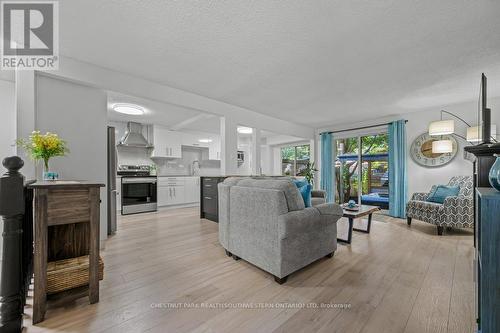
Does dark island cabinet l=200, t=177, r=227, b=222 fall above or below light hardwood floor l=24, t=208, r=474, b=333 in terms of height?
above

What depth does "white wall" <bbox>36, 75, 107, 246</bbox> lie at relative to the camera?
2453mm

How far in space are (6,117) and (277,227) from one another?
3.99m

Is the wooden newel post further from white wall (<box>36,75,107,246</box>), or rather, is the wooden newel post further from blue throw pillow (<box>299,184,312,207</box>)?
blue throw pillow (<box>299,184,312,207</box>)

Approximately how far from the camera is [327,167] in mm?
6059

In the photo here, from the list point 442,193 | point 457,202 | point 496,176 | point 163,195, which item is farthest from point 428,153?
point 163,195

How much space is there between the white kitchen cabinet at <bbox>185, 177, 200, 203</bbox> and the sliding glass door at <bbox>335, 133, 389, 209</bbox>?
4.32 meters

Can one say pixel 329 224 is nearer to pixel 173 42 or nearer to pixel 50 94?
pixel 173 42

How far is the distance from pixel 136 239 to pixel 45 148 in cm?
177

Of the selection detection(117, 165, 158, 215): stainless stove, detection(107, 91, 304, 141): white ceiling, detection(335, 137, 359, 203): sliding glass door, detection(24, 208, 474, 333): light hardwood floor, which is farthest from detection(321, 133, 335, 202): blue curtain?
detection(117, 165, 158, 215): stainless stove

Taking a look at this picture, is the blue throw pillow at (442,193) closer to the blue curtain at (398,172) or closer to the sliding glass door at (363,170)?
the blue curtain at (398,172)

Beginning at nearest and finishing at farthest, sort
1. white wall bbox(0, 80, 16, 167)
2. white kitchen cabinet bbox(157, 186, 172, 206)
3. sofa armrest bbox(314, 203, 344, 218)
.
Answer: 1. sofa armrest bbox(314, 203, 344, 218)
2. white wall bbox(0, 80, 16, 167)
3. white kitchen cabinet bbox(157, 186, 172, 206)

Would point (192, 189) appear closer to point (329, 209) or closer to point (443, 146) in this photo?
point (329, 209)

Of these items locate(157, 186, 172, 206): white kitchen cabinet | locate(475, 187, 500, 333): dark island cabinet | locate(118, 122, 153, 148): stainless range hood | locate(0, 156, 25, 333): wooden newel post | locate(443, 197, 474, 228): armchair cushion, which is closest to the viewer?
locate(475, 187, 500, 333): dark island cabinet

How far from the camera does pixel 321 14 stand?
1778mm
